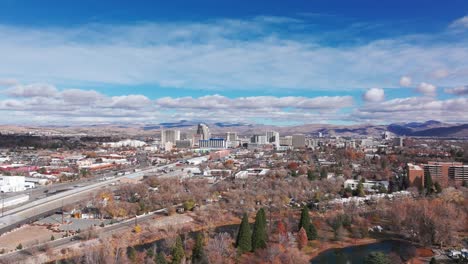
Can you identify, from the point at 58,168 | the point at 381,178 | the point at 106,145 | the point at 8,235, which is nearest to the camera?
the point at 8,235

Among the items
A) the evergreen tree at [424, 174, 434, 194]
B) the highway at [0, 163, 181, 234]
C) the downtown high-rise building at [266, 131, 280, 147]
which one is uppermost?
the downtown high-rise building at [266, 131, 280, 147]

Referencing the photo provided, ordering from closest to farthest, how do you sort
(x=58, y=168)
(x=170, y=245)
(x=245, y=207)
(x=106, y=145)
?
(x=170, y=245) < (x=245, y=207) < (x=58, y=168) < (x=106, y=145)

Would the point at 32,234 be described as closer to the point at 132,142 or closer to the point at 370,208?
the point at 370,208

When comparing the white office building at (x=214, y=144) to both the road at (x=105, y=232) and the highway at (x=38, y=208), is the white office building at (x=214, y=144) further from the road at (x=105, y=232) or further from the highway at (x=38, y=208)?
the road at (x=105, y=232)

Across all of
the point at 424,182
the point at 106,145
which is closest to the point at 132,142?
the point at 106,145

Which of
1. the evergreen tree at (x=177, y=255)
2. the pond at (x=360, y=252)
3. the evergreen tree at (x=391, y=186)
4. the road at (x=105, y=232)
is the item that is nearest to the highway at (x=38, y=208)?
the road at (x=105, y=232)

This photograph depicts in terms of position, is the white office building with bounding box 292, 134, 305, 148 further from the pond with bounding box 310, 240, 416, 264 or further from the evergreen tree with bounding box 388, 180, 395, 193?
the pond with bounding box 310, 240, 416, 264

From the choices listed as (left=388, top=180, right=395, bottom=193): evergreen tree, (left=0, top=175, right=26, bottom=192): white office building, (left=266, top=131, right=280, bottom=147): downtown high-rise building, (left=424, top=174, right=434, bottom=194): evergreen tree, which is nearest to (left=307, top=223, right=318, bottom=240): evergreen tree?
(left=424, top=174, right=434, bottom=194): evergreen tree

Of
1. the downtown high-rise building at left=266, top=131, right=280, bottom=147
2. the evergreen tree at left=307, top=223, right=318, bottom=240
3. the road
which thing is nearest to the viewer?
the road

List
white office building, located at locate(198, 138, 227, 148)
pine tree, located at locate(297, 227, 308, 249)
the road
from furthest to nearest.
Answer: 1. white office building, located at locate(198, 138, 227, 148)
2. pine tree, located at locate(297, 227, 308, 249)
3. the road
